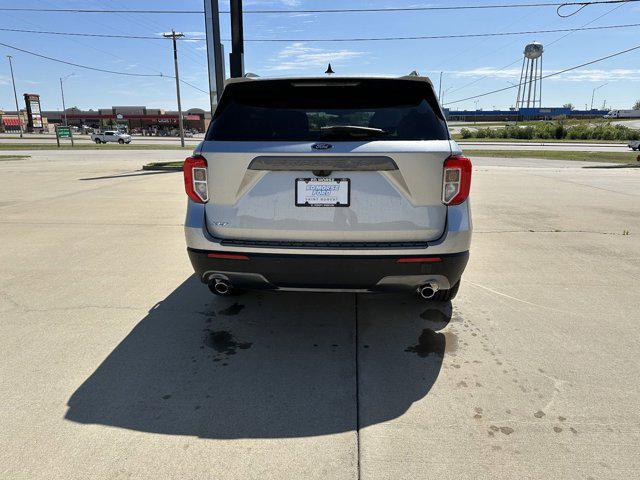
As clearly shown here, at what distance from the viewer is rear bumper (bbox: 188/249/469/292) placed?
9.30ft

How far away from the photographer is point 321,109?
3111 millimetres

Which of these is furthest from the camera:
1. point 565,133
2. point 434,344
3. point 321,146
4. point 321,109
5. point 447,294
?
point 565,133

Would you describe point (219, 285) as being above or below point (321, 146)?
below

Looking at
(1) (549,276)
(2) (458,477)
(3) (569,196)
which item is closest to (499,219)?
(1) (549,276)

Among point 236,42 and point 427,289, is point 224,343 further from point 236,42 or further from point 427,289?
point 236,42

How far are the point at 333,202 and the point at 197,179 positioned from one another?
0.94 meters

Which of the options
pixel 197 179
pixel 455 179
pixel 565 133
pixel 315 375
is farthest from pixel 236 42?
pixel 565 133

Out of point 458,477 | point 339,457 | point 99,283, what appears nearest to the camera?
point 458,477

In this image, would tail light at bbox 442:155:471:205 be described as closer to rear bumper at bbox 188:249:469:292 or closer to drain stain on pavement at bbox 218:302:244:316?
rear bumper at bbox 188:249:469:292

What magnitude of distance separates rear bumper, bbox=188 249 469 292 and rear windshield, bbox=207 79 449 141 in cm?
80

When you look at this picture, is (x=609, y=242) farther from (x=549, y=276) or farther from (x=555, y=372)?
(x=555, y=372)

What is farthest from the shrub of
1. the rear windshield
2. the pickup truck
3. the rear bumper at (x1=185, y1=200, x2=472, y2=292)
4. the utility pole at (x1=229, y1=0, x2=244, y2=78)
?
the rear bumper at (x1=185, y1=200, x2=472, y2=292)

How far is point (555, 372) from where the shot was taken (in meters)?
2.90

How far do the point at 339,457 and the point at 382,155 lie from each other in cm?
170
